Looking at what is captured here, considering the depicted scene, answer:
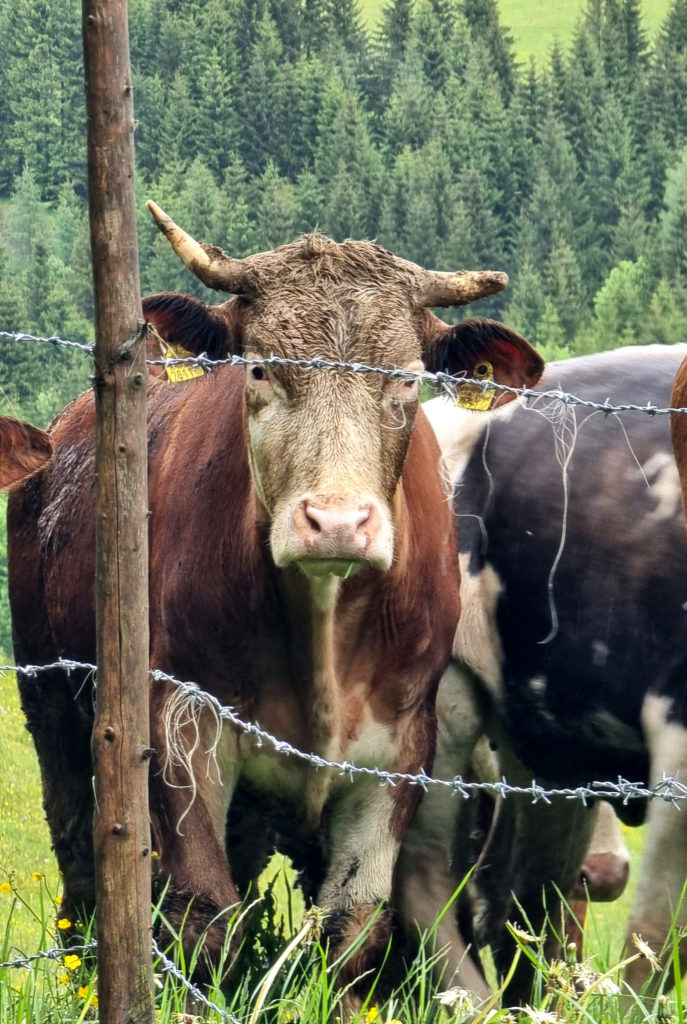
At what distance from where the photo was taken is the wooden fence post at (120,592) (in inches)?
104

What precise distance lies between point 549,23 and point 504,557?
51.0 meters

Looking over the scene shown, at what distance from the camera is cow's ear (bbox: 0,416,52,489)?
4125 millimetres

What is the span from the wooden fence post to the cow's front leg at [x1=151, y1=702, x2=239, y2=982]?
1487mm

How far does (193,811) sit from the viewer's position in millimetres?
4312

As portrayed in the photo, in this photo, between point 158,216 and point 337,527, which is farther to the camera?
point 158,216

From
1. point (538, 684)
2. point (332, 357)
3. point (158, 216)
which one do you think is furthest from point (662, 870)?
point (158, 216)

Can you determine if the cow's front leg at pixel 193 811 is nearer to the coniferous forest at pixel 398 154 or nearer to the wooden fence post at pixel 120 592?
the wooden fence post at pixel 120 592

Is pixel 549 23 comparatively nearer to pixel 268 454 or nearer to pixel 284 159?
pixel 284 159

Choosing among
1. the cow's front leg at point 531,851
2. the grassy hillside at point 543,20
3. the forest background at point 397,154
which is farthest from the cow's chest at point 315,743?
the grassy hillside at point 543,20

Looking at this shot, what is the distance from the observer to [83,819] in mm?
5680

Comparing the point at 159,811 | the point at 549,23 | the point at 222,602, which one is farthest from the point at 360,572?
the point at 549,23

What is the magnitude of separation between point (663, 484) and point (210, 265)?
186 cm

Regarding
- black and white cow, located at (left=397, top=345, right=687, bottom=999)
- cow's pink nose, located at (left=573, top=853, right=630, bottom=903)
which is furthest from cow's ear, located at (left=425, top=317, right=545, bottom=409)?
cow's pink nose, located at (left=573, top=853, right=630, bottom=903)

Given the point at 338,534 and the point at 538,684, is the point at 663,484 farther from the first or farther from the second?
the point at 338,534
